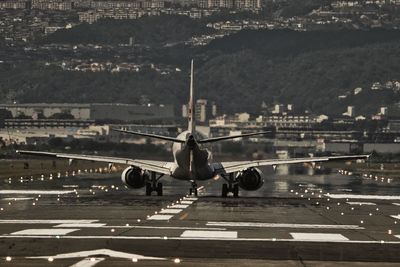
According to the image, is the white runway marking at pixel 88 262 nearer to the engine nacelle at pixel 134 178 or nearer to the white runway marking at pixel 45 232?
the white runway marking at pixel 45 232

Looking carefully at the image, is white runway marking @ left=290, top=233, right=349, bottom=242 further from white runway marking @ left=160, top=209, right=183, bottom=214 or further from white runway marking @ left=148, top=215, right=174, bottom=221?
white runway marking @ left=160, top=209, right=183, bottom=214

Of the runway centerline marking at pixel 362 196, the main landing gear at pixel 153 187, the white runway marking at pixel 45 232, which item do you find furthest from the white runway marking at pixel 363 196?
the white runway marking at pixel 45 232

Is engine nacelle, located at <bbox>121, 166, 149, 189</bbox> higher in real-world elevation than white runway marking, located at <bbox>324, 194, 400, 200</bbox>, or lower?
higher

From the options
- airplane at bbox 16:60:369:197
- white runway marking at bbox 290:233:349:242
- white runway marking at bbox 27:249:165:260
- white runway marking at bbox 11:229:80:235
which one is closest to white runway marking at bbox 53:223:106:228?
white runway marking at bbox 11:229:80:235

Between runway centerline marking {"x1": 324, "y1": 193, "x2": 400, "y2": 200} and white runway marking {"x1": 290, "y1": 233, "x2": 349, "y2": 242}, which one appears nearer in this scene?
white runway marking {"x1": 290, "y1": 233, "x2": 349, "y2": 242}

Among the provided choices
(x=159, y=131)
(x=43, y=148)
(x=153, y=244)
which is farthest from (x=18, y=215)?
(x=159, y=131)

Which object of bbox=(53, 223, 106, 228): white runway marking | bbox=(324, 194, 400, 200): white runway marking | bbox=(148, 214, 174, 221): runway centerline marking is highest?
bbox=(53, 223, 106, 228): white runway marking
